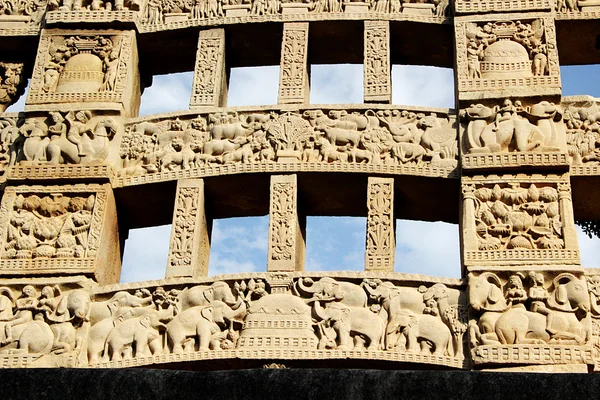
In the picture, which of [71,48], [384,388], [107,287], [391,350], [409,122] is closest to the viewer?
[384,388]

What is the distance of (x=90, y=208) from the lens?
1292cm

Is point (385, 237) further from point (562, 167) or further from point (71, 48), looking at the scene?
point (71, 48)

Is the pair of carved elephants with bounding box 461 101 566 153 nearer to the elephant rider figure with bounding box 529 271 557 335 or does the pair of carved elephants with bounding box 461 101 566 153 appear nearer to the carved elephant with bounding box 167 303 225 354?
the elephant rider figure with bounding box 529 271 557 335

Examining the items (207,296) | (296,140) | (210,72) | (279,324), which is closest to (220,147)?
(296,140)

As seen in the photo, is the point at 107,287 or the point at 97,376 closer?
the point at 97,376

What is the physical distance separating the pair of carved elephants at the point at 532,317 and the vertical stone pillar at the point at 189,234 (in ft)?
11.6

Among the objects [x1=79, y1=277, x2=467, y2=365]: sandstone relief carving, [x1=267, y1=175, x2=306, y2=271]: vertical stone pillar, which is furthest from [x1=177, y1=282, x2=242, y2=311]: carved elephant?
[x1=267, y1=175, x2=306, y2=271]: vertical stone pillar

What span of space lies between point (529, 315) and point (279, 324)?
2.93 meters


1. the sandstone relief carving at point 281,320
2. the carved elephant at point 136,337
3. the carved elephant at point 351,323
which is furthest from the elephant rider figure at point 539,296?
the carved elephant at point 136,337

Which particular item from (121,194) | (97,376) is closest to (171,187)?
(121,194)

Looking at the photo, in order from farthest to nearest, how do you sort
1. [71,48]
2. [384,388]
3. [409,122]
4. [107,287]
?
[71,48] < [409,122] < [107,287] < [384,388]

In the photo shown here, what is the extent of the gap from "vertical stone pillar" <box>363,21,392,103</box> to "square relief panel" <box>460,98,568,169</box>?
1.18 metres

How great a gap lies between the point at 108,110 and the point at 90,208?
5.28 ft

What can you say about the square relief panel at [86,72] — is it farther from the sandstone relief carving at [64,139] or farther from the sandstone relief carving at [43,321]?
the sandstone relief carving at [43,321]
